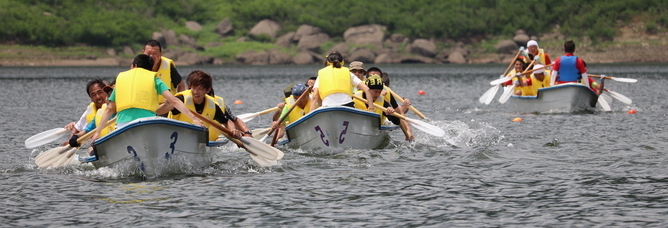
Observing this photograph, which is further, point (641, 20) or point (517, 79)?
point (641, 20)

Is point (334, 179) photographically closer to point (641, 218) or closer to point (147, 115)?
point (147, 115)

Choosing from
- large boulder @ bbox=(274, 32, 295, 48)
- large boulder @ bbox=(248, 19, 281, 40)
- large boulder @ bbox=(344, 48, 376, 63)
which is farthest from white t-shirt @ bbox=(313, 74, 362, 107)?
large boulder @ bbox=(248, 19, 281, 40)

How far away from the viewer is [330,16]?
384 feet

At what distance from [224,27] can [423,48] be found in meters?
23.1

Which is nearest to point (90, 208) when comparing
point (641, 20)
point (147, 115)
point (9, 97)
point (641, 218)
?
point (147, 115)

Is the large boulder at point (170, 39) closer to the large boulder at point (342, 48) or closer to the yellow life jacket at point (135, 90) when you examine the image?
the large boulder at point (342, 48)

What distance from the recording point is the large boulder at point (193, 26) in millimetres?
117562

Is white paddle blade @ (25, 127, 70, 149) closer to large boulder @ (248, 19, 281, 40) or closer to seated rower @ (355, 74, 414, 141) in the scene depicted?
seated rower @ (355, 74, 414, 141)

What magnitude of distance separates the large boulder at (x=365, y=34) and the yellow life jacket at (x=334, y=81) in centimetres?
9162

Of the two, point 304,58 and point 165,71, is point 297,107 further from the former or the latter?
point 304,58

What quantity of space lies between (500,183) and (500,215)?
2.53 m

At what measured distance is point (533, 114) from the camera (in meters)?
30.0

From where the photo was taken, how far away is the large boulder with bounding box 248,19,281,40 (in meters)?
114

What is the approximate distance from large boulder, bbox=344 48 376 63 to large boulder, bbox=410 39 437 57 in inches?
245
